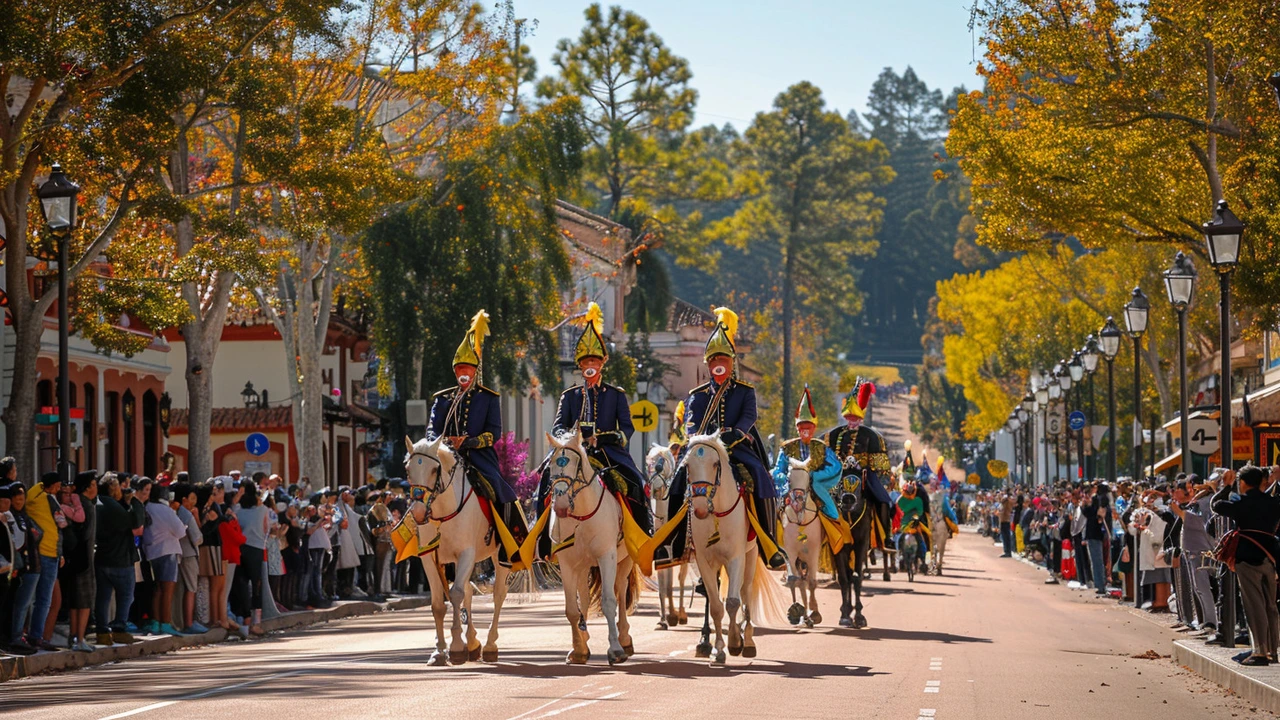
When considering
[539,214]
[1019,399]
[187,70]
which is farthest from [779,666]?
[1019,399]

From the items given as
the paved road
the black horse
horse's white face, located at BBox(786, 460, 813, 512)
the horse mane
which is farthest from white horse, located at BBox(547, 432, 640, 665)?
the black horse

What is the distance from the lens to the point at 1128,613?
2964 centimetres

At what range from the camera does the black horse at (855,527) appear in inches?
931

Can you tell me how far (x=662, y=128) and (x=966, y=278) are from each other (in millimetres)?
27763

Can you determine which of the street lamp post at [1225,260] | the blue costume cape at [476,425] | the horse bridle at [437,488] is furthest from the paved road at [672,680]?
the street lamp post at [1225,260]

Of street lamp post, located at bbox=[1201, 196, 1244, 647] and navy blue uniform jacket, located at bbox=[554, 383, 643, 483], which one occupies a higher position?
street lamp post, located at bbox=[1201, 196, 1244, 647]

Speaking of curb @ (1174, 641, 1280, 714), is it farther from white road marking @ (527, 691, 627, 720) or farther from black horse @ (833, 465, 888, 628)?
white road marking @ (527, 691, 627, 720)

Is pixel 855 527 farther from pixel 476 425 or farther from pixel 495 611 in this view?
pixel 476 425

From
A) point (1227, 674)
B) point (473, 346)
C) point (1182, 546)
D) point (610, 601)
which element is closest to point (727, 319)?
point (473, 346)

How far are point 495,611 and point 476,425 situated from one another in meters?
1.86

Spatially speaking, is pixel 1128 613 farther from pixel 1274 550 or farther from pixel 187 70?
pixel 187 70

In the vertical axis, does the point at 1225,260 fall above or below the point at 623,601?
above

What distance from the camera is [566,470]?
1686cm

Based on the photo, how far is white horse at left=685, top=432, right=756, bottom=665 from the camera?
1761cm
